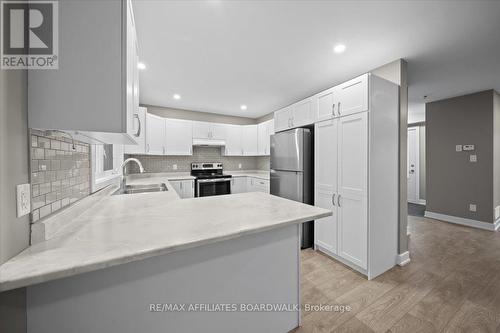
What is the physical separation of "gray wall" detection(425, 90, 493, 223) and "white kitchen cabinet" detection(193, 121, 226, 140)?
183 inches

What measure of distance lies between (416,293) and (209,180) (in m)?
3.53

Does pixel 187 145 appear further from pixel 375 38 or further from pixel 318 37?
pixel 375 38

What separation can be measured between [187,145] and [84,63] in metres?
3.66

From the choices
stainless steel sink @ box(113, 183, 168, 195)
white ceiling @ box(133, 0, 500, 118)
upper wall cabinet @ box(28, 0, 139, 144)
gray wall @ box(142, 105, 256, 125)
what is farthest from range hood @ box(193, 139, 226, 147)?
upper wall cabinet @ box(28, 0, 139, 144)

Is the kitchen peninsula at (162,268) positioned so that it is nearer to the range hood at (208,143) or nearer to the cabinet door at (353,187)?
the cabinet door at (353,187)

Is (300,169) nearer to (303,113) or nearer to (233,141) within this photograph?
(303,113)

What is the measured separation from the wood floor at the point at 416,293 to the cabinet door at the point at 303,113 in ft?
6.15

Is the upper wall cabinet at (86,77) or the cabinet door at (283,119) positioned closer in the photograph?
the upper wall cabinet at (86,77)

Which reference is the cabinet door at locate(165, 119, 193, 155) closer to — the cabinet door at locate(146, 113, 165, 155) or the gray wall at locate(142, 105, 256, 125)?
the cabinet door at locate(146, 113, 165, 155)

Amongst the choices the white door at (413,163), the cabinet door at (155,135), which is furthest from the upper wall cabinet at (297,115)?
the white door at (413,163)

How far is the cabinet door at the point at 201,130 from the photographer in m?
4.41

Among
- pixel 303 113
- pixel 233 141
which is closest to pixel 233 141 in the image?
pixel 233 141

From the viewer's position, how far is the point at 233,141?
4.89 metres

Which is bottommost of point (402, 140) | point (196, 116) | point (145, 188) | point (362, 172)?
point (145, 188)
